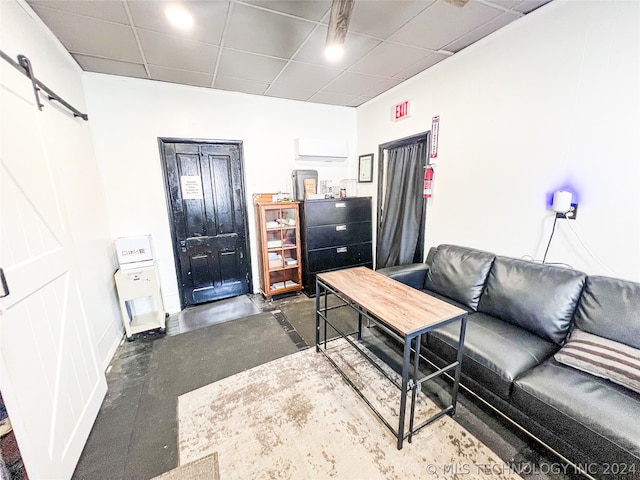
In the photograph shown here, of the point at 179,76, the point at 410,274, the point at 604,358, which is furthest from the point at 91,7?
the point at 604,358

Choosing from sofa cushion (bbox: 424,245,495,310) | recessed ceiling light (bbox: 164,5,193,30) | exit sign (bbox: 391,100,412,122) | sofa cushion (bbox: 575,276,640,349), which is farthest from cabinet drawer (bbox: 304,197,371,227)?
sofa cushion (bbox: 575,276,640,349)

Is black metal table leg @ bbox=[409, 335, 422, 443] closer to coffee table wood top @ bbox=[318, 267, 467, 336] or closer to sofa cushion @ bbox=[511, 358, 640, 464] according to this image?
coffee table wood top @ bbox=[318, 267, 467, 336]

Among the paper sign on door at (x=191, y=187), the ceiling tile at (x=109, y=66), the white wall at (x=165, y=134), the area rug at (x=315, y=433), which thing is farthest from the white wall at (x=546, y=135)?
the ceiling tile at (x=109, y=66)

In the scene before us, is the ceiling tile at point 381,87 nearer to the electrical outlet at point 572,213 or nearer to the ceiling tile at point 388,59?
the ceiling tile at point 388,59

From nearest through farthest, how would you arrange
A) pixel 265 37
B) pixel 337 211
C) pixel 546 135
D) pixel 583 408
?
pixel 583 408, pixel 546 135, pixel 265 37, pixel 337 211

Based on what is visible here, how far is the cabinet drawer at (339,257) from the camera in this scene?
3516 millimetres

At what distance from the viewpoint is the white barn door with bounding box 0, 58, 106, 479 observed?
1.12 metres

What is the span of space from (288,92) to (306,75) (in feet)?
1.79

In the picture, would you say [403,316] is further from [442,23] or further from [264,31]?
[264,31]

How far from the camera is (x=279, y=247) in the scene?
3.55 meters

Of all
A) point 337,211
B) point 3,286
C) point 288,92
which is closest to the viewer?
point 3,286

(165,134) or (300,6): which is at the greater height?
(300,6)

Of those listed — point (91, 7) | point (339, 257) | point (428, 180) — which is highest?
point (91, 7)

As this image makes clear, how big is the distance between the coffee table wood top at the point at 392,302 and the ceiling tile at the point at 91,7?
2354 millimetres
